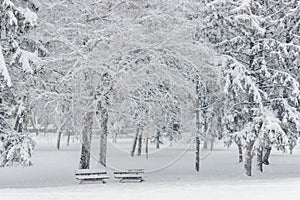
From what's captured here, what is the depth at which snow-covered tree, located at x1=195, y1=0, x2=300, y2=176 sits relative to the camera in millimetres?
17234

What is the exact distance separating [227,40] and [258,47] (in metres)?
1.29

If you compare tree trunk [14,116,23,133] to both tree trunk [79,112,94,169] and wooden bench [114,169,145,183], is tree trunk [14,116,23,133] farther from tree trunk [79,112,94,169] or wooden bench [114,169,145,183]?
wooden bench [114,169,145,183]

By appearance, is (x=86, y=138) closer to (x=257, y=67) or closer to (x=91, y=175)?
(x=91, y=175)

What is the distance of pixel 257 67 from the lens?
19.0 metres

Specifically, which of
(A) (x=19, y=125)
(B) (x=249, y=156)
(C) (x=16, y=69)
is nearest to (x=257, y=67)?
(B) (x=249, y=156)

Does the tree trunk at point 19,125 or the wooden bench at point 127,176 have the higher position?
the tree trunk at point 19,125

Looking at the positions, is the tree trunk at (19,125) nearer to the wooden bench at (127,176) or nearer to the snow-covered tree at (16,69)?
the snow-covered tree at (16,69)

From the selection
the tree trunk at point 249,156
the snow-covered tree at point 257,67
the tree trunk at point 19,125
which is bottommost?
the tree trunk at point 249,156

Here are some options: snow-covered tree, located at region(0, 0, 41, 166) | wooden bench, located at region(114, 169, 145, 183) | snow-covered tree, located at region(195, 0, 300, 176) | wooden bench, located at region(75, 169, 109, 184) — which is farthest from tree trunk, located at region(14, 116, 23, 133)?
snow-covered tree, located at region(195, 0, 300, 176)

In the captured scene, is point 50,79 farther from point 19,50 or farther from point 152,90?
point 152,90

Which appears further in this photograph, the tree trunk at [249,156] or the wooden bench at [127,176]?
the tree trunk at [249,156]

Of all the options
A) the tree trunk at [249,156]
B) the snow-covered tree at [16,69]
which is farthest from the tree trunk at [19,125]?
the tree trunk at [249,156]

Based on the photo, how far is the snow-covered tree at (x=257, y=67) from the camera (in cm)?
1723

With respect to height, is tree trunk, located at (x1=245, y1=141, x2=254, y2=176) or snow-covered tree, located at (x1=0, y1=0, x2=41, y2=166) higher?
snow-covered tree, located at (x1=0, y1=0, x2=41, y2=166)
